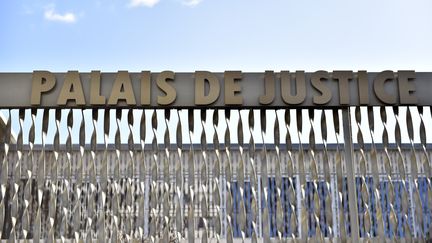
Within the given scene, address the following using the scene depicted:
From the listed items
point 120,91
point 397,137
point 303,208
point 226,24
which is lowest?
point 303,208

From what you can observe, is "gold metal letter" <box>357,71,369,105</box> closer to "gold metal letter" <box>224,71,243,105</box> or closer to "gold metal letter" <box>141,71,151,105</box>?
"gold metal letter" <box>224,71,243,105</box>

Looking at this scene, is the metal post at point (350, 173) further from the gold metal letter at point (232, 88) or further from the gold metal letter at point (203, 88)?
the gold metal letter at point (203, 88)

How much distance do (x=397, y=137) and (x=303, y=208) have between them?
565mm

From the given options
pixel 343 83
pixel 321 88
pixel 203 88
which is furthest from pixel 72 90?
pixel 343 83

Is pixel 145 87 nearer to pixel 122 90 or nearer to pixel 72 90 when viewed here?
pixel 122 90

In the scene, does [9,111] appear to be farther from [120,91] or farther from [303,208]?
[303,208]

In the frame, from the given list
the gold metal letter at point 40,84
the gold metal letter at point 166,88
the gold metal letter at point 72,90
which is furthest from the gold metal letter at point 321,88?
the gold metal letter at point 40,84

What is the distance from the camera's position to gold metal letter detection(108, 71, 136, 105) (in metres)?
2.97

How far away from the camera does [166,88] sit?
2984 mm

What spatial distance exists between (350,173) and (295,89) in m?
0.46

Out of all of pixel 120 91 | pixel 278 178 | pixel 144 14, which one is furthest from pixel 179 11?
pixel 278 178

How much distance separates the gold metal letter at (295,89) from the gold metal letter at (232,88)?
0.20 m

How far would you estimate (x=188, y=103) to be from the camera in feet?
9.77

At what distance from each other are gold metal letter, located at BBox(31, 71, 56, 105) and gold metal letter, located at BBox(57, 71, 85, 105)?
0.20 feet
